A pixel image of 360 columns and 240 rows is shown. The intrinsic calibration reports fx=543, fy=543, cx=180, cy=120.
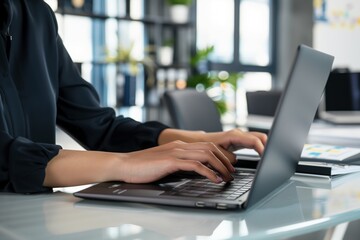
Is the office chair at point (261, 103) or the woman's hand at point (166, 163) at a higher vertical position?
the woman's hand at point (166, 163)

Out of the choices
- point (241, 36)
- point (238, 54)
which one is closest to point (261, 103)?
point (238, 54)

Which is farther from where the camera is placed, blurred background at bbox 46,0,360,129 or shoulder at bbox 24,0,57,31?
blurred background at bbox 46,0,360,129

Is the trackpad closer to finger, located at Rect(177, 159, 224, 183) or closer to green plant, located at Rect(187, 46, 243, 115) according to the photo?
finger, located at Rect(177, 159, 224, 183)

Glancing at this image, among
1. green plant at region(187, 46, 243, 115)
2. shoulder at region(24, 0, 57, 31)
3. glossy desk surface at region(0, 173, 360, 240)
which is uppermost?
shoulder at region(24, 0, 57, 31)

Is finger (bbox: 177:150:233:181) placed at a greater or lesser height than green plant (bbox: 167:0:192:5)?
lesser

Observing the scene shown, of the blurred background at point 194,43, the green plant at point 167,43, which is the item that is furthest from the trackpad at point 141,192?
the green plant at point 167,43

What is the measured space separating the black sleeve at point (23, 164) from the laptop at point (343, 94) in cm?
258

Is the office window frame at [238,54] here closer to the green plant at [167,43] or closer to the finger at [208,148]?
the green plant at [167,43]

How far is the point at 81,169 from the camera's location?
0.93m

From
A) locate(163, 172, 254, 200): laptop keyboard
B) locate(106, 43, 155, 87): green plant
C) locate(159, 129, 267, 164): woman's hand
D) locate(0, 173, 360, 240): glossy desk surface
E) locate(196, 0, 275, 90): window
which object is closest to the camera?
locate(0, 173, 360, 240): glossy desk surface

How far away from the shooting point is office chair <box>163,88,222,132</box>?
89.0 inches

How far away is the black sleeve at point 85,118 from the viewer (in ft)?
4.62

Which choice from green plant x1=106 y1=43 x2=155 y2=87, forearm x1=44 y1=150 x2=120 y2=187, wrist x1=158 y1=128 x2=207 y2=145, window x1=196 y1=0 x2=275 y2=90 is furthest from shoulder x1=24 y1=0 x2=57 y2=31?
window x1=196 y1=0 x2=275 y2=90

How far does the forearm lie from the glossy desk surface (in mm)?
27
